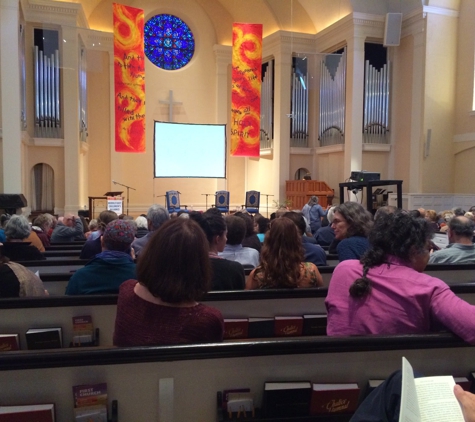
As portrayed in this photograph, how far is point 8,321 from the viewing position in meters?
2.12

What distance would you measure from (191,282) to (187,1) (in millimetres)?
13417

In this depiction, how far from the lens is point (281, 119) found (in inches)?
489

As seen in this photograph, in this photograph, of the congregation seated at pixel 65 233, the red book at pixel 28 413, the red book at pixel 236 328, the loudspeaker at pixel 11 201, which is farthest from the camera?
the loudspeaker at pixel 11 201

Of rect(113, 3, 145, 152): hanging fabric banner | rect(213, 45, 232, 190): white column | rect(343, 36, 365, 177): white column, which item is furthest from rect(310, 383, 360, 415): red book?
rect(213, 45, 232, 190): white column

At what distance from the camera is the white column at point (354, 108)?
434 inches

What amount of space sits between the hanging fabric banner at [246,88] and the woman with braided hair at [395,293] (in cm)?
959

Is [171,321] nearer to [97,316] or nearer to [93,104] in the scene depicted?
[97,316]

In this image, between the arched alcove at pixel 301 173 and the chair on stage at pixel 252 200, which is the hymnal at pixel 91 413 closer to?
the chair on stage at pixel 252 200

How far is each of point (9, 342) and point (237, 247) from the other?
1.65m

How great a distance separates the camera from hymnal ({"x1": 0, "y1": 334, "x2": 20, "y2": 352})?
2031 millimetres

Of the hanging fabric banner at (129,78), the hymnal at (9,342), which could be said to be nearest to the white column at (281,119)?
the hanging fabric banner at (129,78)

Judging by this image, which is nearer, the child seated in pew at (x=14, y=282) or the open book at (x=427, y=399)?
the open book at (x=427, y=399)

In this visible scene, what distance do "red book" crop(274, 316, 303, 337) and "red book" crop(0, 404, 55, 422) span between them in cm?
116

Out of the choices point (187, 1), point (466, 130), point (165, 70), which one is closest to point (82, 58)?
point (165, 70)
